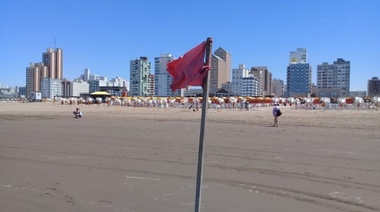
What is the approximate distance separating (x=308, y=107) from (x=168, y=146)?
40.9 metres

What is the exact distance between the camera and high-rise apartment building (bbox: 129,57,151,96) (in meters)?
156

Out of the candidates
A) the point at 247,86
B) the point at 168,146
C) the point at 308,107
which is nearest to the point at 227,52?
the point at 247,86

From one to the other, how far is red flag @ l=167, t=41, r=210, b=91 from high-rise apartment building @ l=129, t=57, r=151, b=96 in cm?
15244

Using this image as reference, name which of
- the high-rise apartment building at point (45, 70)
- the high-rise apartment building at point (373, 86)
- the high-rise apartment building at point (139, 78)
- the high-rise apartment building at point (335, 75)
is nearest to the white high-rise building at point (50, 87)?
the high-rise apartment building at point (45, 70)

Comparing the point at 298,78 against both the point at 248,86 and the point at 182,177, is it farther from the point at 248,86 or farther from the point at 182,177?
the point at 182,177

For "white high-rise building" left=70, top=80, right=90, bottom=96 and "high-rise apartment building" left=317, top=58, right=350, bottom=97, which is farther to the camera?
"white high-rise building" left=70, top=80, right=90, bottom=96

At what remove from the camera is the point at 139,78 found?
155 metres

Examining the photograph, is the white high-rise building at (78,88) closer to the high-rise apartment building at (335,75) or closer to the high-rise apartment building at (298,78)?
the high-rise apartment building at (298,78)

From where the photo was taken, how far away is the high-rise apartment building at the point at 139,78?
155625 mm

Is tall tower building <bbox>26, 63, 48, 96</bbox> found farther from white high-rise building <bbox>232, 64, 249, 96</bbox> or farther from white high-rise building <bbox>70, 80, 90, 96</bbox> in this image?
white high-rise building <bbox>232, 64, 249, 96</bbox>

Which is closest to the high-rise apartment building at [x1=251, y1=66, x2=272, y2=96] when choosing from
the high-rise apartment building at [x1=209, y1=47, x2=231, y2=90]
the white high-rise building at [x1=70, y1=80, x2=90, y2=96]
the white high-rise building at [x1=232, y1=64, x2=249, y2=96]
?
the high-rise apartment building at [x1=209, y1=47, x2=231, y2=90]

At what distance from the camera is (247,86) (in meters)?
155

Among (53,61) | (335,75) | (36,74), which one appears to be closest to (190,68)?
(335,75)

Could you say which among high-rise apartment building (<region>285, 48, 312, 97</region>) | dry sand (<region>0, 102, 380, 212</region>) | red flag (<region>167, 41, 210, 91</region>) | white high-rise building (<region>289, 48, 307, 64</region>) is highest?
white high-rise building (<region>289, 48, 307, 64</region>)
